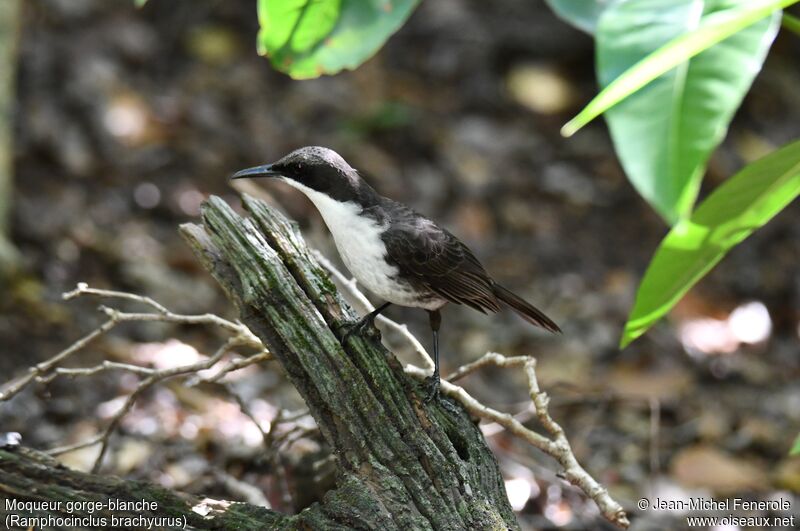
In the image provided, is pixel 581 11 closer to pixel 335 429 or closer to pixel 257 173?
pixel 257 173

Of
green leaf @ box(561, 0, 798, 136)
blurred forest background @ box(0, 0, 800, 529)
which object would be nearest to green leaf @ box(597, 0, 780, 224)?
green leaf @ box(561, 0, 798, 136)

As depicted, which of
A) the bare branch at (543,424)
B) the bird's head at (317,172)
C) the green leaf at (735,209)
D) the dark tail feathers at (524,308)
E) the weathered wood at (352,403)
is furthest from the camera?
the dark tail feathers at (524,308)

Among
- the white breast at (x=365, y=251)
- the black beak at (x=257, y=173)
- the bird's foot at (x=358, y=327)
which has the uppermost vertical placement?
the black beak at (x=257, y=173)

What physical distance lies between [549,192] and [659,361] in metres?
2.23

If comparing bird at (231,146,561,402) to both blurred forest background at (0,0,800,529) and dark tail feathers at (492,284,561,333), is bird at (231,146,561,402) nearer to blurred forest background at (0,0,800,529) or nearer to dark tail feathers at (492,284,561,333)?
dark tail feathers at (492,284,561,333)

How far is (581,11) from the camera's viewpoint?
10.9 feet

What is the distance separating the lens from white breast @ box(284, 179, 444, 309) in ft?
11.9

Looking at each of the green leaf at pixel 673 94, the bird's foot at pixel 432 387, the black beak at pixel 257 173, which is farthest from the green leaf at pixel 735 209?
the black beak at pixel 257 173

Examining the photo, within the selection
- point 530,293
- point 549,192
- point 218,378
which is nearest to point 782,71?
point 549,192

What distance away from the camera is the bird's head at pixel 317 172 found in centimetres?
373

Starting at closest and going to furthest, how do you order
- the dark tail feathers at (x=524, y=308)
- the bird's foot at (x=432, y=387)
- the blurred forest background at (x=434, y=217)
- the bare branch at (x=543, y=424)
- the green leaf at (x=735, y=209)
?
the green leaf at (x=735, y=209), the bare branch at (x=543, y=424), the bird's foot at (x=432, y=387), the dark tail feathers at (x=524, y=308), the blurred forest background at (x=434, y=217)

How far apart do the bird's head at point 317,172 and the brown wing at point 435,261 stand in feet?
0.78

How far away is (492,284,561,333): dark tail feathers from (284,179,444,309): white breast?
14.9 inches

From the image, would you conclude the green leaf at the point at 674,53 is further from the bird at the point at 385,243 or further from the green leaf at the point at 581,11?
the bird at the point at 385,243
